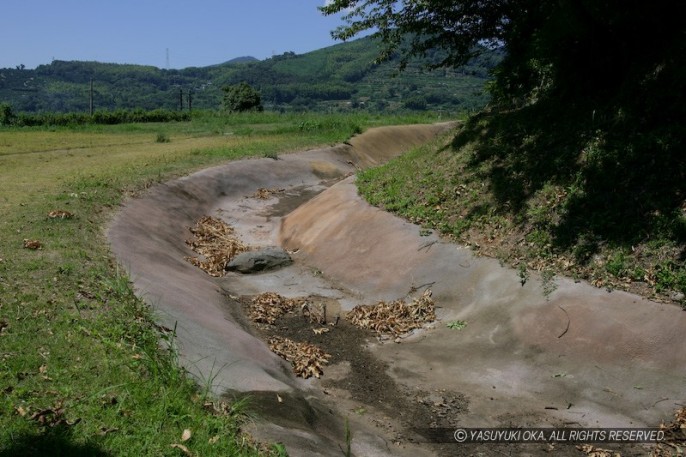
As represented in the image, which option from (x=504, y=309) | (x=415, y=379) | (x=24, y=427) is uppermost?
(x=24, y=427)

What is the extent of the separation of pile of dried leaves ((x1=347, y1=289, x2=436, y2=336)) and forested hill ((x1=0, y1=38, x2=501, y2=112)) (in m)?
92.4

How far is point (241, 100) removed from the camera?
50188mm

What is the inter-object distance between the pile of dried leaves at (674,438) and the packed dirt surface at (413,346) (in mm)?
138

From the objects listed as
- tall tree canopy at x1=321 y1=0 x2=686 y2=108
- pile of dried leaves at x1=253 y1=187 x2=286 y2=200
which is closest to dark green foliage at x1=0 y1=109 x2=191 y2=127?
pile of dried leaves at x1=253 y1=187 x2=286 y2=200

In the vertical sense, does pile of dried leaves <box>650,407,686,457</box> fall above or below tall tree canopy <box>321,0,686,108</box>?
below

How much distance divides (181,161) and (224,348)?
14.6 m

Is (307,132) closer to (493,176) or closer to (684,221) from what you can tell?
(493,176)

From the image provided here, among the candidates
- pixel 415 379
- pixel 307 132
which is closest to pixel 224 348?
pixel 415 379

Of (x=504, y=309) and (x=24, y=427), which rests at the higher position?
(x=24, y=427)

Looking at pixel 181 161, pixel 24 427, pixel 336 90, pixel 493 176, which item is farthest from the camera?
pixel 336 90

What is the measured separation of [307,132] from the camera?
31922mm

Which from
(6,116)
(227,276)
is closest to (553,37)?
(227,276)

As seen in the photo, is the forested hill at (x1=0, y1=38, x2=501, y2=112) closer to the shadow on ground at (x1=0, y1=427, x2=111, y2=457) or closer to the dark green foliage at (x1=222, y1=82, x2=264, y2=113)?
the dark green foliage at (x1=222, y1=82, x2=264, y2=113)

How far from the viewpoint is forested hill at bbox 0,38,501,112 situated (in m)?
122
